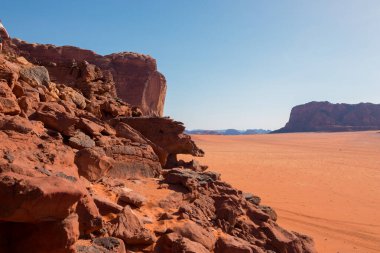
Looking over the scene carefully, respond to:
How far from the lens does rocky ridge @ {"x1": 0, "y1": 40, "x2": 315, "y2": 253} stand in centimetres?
279

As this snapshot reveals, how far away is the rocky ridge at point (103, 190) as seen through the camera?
279 centimetres

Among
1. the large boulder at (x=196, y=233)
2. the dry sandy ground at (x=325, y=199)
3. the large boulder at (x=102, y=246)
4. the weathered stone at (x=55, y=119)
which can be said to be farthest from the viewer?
the dry sandy ground at (x=325, y=199)

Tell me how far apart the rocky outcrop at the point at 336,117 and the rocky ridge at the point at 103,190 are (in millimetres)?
86256

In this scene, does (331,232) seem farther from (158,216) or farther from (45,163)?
Answer: (45,163)

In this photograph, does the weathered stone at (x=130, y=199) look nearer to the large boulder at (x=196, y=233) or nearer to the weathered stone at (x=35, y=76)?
the large boulder at (x=196, y=233)

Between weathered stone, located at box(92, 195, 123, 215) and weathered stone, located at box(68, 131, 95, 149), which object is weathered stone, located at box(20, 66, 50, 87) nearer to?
weathered stone, located at box(68, 131, 95, 149)

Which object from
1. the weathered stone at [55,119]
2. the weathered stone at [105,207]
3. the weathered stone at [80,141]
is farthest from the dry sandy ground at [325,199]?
the weathered stone at [55,119]

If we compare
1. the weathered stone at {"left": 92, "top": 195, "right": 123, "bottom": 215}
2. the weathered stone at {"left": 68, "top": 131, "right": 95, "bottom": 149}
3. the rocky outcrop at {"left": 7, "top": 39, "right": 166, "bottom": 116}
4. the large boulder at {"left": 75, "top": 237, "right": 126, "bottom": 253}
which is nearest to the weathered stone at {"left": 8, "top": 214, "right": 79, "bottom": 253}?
the large boulder at {"left": 75, "top": 237, "right": 126, "bottom": 253}

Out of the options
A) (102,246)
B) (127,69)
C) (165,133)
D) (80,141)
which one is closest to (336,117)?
(127,69)

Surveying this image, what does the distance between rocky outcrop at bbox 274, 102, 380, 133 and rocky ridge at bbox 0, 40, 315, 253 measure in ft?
283

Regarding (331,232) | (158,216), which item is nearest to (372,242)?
(331,232)

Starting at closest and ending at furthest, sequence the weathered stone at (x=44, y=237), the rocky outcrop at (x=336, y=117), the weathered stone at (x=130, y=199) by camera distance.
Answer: the weathered stone at (x=44, y=237)
the weathered stone at (x=130, y=199)
the rocky outcrop at (x=336, y=117)

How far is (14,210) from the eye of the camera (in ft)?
8.29

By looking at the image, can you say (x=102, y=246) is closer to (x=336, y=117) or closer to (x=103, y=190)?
(x=103, y=190)
